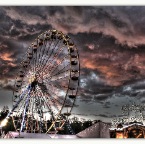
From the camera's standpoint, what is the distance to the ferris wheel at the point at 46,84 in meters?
5.07

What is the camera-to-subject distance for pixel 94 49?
4.97 metres

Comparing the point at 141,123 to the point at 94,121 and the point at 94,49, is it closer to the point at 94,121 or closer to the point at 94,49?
the point at 94,121

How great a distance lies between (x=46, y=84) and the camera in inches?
220

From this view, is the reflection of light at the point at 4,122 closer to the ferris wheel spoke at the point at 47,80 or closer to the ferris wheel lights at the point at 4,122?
the ferris wheel lights at the point at 4,122

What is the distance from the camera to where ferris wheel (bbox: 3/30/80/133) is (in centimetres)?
507

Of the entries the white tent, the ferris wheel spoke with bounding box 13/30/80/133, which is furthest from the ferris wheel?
the white tent

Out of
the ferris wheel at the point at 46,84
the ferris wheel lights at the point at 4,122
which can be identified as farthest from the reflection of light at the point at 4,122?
the ferris wheel at the point at 46,84

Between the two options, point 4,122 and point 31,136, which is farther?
point 4,122

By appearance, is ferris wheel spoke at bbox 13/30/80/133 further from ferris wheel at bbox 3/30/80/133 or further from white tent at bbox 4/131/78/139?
white tent at bbox 4/131/78/139

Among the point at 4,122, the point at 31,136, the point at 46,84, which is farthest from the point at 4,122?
the point at 46,84

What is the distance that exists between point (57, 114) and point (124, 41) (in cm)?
155

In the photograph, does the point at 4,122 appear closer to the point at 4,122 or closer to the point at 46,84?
the point at 4,122

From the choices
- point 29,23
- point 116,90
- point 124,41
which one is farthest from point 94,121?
point 29,23

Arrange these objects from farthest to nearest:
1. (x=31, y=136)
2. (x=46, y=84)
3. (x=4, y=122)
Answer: (x=46, y=84) < (x=4, y=122) < (x=31, y=136)
